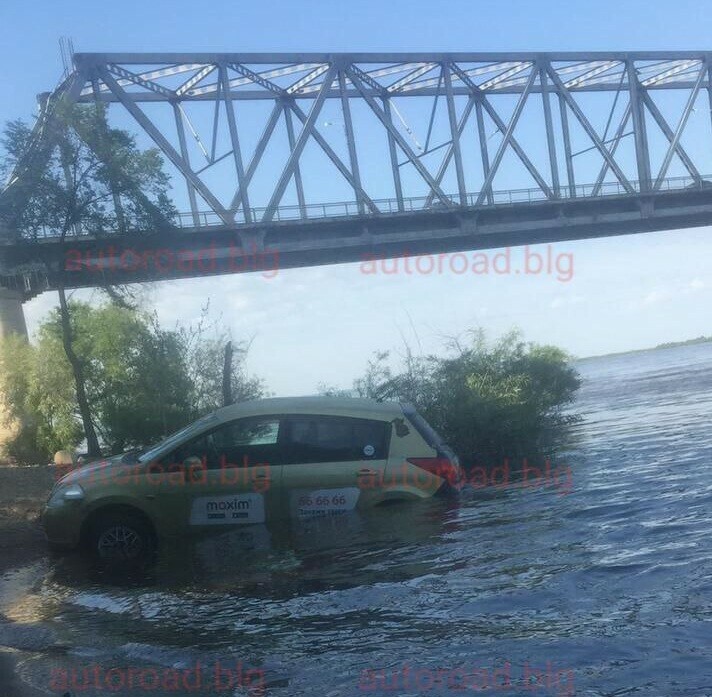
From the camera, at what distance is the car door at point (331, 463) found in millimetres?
9789

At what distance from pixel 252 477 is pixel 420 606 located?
3.40 m

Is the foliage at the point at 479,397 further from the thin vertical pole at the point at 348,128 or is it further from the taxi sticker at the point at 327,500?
the thin vertical pole at the point at 348,128

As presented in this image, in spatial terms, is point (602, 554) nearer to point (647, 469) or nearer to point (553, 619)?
point (553, 619)

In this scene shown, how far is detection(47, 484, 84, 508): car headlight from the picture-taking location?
958 cm

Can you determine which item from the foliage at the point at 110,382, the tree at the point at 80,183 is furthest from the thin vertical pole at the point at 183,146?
the tree at the point at 80,183

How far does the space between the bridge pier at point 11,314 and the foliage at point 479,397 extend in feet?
40.8

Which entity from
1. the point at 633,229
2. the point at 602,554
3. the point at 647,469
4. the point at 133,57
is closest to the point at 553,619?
the point at 602,554

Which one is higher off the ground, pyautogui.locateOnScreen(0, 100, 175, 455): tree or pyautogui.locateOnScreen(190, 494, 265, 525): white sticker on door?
pyautogui.locateOnScreen(0, 100, 175, 455): tree

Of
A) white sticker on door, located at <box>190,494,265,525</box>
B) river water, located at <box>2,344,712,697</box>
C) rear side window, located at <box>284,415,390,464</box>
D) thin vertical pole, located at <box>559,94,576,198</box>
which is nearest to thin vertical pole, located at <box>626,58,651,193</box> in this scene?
thin vertical pole, located at <box>559,94,576,198</box>

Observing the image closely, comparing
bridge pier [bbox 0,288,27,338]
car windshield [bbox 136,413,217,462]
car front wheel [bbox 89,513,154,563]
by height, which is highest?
bridge pier [bbox 0,288,27,338]

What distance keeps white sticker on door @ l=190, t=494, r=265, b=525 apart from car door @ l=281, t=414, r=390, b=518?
1.06 ft

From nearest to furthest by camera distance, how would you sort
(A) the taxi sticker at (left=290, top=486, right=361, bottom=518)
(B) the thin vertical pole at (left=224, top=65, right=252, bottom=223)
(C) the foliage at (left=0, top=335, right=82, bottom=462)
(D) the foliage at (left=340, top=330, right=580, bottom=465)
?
(A) the taxi sticker at (left=290, top=486, right=361, bottom=518) < (D) the foliage at (left=340, top=330, right=580, bottom=465) < (C) the foliage at (left=0, top=335, right=82, bottom=462) < (B) the thin vertical pole at (left=224, top=65, right=252, bottom=223)

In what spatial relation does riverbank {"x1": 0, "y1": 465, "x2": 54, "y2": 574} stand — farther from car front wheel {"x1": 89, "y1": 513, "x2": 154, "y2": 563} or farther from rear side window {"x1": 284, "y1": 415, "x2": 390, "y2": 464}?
rear side window {"x1": 284, "y1": 415, "x2": 390, "y2": 464}

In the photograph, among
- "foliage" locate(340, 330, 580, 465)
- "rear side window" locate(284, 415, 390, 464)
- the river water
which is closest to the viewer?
the river water
